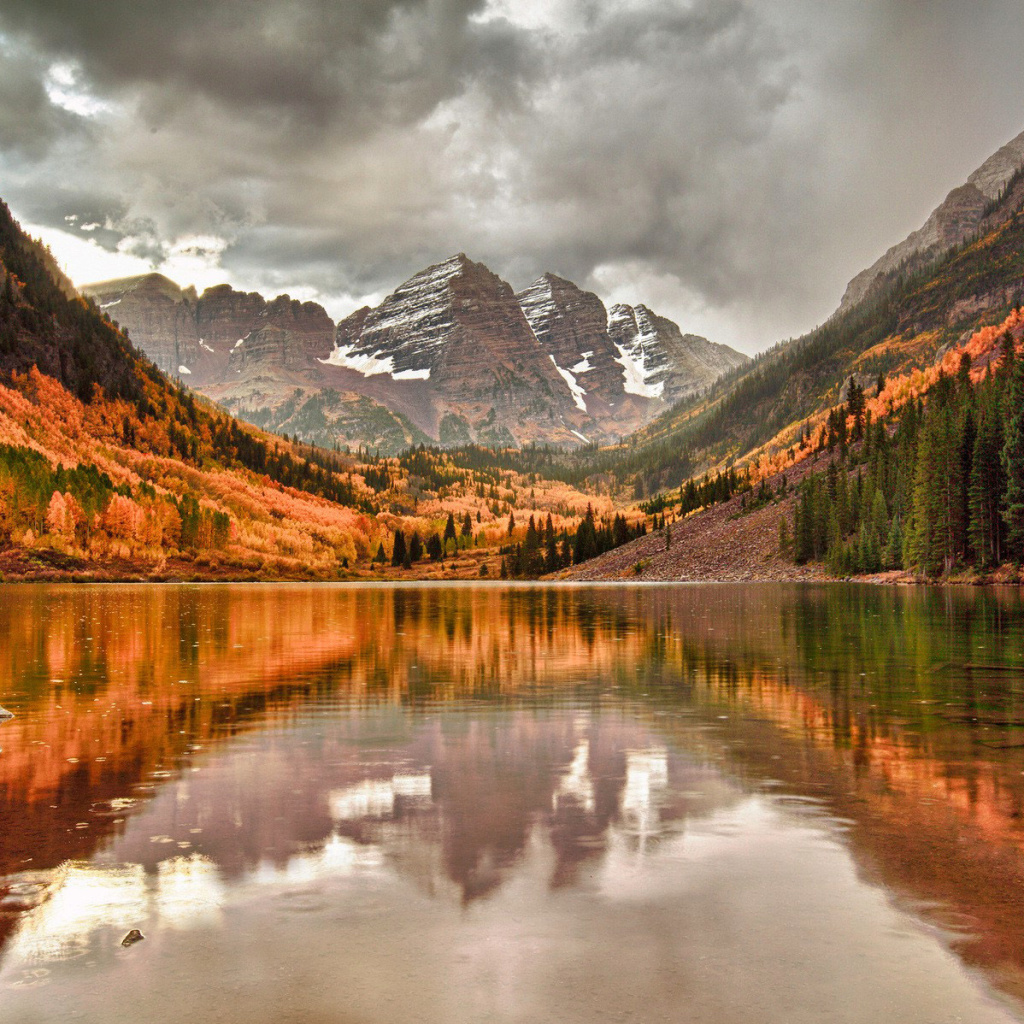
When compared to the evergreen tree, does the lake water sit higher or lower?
lower

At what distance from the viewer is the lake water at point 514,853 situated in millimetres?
7832

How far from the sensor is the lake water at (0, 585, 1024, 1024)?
25.7 ft

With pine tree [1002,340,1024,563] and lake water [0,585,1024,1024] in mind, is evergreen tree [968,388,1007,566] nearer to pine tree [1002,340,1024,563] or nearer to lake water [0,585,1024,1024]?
pine tree [1002,340,1024,563]

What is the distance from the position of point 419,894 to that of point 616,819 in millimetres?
4142

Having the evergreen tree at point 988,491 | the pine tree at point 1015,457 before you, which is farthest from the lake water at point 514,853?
the evergreen tree at point 988,491

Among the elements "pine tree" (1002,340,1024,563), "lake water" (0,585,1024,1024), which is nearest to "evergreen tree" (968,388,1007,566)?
"pine tree" (1002,340,1024,563)

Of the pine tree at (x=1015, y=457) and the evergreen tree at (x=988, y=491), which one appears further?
the evergreen tree at (x=988, y=491)

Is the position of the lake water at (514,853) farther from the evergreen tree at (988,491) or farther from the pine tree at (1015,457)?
the evergreen tree at (988,491)

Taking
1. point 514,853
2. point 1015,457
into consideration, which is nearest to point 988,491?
point 1015,457

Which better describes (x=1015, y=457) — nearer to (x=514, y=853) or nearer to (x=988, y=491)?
(x=988, y=491)

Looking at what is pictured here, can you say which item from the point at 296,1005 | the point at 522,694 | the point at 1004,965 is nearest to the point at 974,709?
the point at 522,694

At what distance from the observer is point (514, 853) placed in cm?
1145

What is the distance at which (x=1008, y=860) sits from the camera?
1108cm

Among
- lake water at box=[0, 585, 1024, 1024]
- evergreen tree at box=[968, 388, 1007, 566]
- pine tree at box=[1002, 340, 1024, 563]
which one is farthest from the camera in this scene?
evergreen tree at box=[968, 388, 1007, 566]
